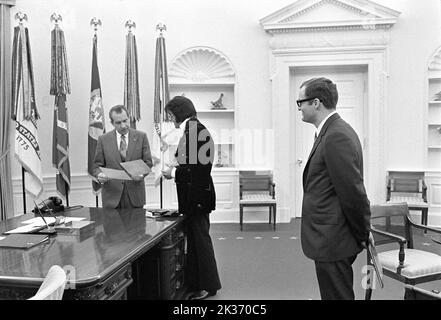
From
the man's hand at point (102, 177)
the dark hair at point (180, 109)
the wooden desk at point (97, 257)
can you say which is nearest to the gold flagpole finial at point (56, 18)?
the man's hand at point (102, 177)

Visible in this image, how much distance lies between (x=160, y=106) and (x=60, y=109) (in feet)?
3.68

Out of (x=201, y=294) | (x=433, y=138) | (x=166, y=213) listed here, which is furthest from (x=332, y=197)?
(x=433, y=138)

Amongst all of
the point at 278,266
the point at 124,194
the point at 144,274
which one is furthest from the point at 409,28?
the point at 144,274

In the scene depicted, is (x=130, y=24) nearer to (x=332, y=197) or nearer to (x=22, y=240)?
(x=22, y=240)

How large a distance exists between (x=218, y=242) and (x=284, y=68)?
7.91 feet

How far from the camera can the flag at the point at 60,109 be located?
4.54 metres

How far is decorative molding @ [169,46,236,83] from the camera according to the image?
17.8 ft

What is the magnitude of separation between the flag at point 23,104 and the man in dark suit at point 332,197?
3.44m

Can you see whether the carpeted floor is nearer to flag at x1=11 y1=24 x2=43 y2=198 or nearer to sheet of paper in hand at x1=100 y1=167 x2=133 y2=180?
sheet of paper in hand at x1=100 y1=167 x2=133 y2=180

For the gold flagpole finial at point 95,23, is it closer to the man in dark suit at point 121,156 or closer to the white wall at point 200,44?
the white wall at point 200,44

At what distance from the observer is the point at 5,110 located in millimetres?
4539

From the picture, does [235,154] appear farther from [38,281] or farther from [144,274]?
[38,281]

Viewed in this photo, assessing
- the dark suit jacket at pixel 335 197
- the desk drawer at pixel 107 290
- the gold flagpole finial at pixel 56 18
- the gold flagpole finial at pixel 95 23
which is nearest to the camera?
the desk drawer at pixel 107 290

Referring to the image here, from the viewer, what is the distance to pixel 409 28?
5109mm
